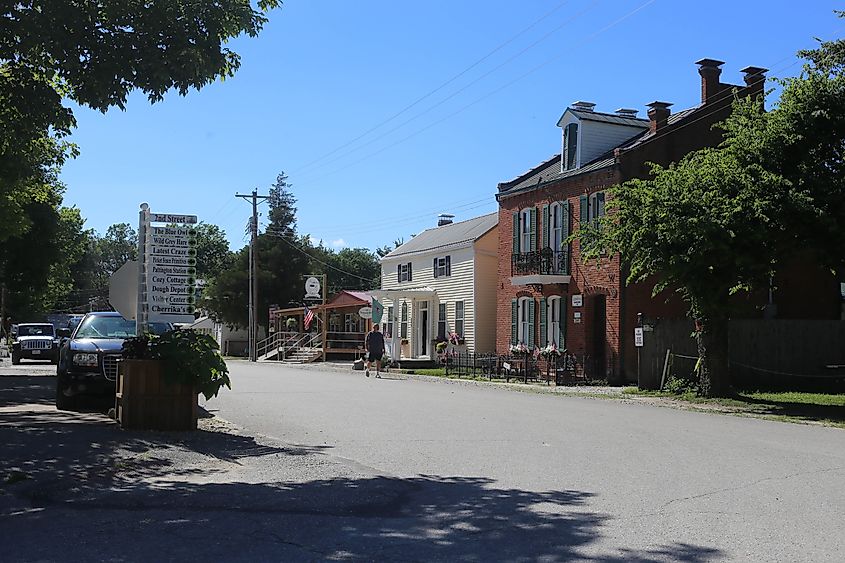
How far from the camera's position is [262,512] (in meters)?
7.54

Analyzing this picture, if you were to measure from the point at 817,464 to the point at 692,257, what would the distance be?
8769 mm

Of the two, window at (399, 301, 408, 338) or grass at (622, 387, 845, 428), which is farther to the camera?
window at (399, 301, 408, 338)

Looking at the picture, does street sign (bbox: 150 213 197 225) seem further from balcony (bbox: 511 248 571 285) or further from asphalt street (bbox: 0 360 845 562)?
balcony (bbox: 511 248 571 285)

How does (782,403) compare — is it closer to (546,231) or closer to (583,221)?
(583,221)

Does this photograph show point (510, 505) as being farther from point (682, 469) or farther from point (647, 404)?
point (647, 404)

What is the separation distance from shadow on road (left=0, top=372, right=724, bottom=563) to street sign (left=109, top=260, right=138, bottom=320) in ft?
11.9

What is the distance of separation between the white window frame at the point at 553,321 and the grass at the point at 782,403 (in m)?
6.15

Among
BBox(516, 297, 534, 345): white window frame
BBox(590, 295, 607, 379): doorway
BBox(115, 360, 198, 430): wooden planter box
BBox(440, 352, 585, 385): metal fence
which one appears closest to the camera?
BBox(115, 360, 198, 430): wooden planter box

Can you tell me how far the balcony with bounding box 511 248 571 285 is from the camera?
98.5ft

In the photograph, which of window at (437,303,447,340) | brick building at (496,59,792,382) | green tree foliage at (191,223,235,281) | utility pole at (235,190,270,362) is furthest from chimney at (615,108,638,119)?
green tree foliage at (191,223,235,281)

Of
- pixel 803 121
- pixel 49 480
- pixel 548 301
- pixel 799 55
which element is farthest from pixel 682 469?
pixel 548 301

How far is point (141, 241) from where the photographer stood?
14.0 metres

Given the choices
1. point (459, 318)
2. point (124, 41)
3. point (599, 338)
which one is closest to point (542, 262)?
point (599, 338)

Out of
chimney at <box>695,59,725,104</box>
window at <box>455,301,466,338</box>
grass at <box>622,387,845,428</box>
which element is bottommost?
grass at <box>622,387,845,428</box>
